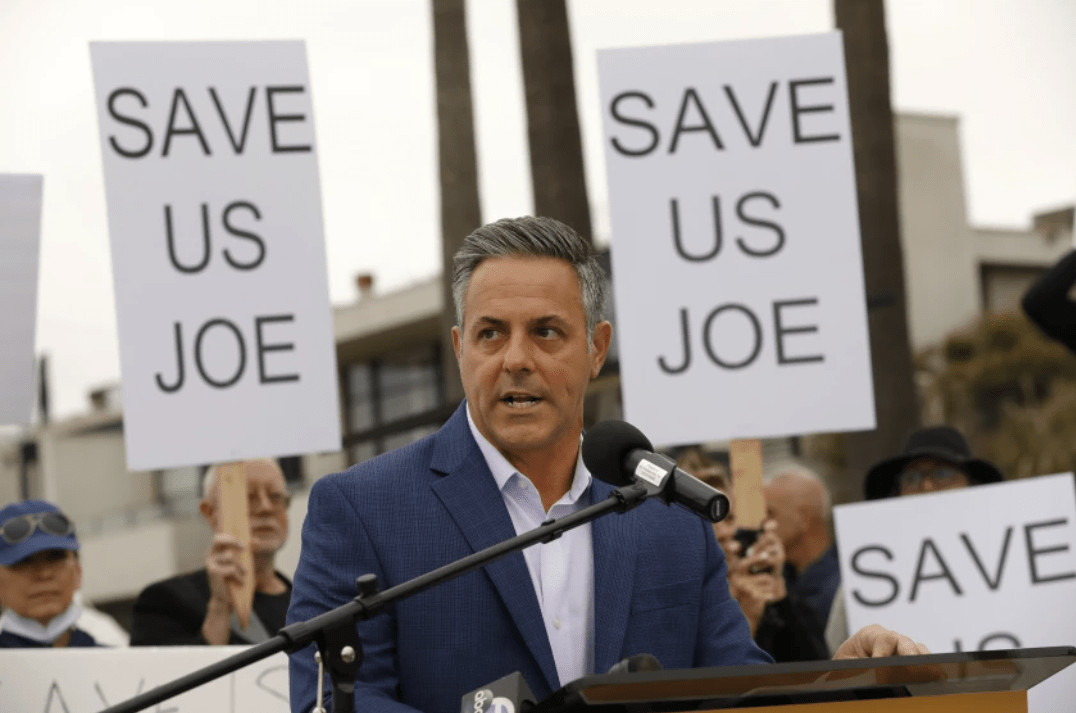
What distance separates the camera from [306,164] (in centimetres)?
487

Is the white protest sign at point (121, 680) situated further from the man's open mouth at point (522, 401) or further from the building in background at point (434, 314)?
the building in background at point (434, 314)

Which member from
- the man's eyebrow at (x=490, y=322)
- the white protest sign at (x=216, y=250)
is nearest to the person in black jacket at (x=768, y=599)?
the white protest sign at (x=216, y=250)

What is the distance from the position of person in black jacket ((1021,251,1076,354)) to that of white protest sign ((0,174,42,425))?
10.2 ft

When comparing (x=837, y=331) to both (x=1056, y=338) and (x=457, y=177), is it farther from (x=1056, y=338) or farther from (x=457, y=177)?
(x=457, y=177)

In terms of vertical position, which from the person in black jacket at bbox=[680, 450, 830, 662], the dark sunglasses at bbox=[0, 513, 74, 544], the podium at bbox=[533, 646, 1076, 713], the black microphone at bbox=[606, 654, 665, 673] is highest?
the dark sunglasses at bbox=[0, 513, 74, 544]

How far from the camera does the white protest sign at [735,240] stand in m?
4.70

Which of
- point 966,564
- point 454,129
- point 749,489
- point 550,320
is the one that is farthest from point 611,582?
point 454,129

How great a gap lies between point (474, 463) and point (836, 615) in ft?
9.50

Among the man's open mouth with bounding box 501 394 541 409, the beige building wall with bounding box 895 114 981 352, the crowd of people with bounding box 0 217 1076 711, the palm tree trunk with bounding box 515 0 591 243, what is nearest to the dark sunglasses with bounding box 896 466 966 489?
the crowd of people with bounding box 0 217 1076 711

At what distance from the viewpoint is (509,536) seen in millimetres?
2559

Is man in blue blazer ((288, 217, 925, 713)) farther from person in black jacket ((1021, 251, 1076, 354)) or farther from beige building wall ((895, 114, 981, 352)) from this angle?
beige building wall ((895, 114, 981, 352))

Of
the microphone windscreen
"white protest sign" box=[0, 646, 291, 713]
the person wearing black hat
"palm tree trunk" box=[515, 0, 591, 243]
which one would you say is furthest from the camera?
"palm tree trunk" box=[515, 0, 591, 243]

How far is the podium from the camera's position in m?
1.76

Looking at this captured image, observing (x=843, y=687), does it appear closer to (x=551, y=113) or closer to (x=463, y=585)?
(x=463, y=585)
